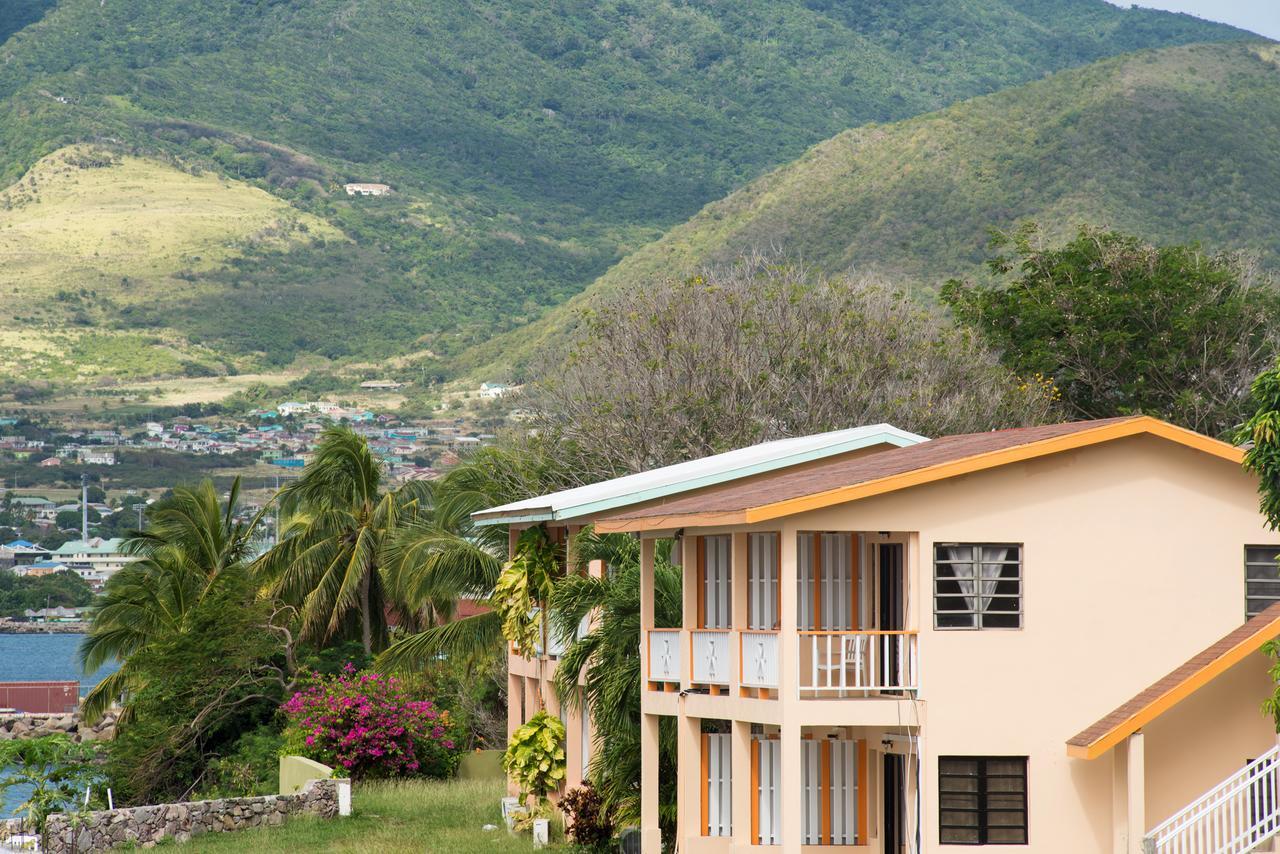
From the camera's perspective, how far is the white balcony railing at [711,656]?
889 inches

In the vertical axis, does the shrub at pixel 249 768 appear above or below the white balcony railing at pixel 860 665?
below

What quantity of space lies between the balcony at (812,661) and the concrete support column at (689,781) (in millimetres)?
558

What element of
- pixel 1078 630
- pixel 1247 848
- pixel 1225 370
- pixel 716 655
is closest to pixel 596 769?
pixel 716 655

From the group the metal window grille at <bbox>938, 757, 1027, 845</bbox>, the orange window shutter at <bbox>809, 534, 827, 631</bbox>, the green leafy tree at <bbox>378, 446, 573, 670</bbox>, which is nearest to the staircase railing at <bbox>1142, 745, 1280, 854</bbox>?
the metal window grille at <bbox>938, 757, 1027, 845</bbox>

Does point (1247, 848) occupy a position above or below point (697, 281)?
below

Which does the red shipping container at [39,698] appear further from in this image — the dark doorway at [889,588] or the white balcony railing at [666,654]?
the dark doorway at [889,588]

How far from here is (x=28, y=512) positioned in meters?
176

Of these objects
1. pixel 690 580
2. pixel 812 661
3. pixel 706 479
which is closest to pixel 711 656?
pixel 690 580

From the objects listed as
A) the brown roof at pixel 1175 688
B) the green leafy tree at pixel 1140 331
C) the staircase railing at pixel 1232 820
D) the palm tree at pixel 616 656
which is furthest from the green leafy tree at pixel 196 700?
the staircase railing at pixel 1232 820

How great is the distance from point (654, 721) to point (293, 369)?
155911mm

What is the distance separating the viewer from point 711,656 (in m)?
22.9

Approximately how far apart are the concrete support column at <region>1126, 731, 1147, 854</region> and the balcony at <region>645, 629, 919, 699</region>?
2.40 m

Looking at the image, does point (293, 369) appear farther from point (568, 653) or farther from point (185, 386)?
point (568, 653)

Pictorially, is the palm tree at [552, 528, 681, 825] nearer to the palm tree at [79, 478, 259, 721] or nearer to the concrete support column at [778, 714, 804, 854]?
the concrete support column at [778, 714, 804, 854]
